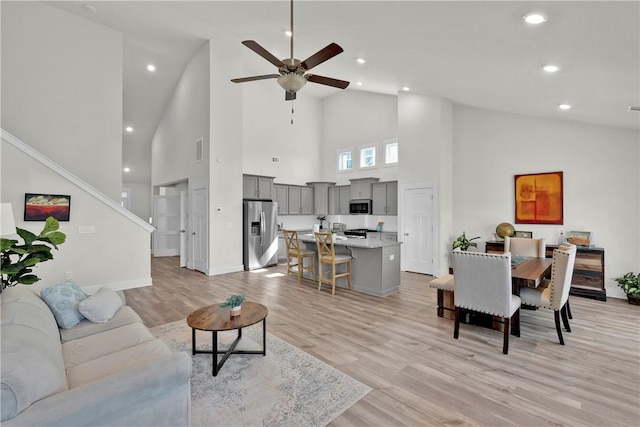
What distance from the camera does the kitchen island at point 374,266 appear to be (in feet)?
15.4

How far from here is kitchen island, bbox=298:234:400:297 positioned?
4.70 meters

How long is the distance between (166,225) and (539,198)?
9.77 m

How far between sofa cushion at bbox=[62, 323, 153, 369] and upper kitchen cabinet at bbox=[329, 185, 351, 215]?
658cm

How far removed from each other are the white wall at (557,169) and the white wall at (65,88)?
698cm

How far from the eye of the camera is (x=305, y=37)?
13.9 feet

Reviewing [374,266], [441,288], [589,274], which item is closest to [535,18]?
[441,288]

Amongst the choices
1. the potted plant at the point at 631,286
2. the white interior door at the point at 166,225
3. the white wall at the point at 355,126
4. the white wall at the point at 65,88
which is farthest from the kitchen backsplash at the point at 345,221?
the white wall at the point at 65,88

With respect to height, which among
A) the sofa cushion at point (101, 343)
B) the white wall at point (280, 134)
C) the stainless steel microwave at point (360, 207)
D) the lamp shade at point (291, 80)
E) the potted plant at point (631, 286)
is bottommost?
the potted plant at point (631, 286)

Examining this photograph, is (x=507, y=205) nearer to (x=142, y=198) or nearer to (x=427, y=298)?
(x=427, y=298)

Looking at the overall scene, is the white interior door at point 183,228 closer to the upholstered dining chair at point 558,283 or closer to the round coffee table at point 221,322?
the round coffee table at point 221,322

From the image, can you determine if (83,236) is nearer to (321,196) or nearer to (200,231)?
(200,231)

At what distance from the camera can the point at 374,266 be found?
4.77m

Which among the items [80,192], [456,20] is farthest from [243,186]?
[456,20]

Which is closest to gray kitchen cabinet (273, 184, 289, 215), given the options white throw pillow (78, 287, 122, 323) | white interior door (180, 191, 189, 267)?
white interior door (180, 191, 189, 267)
